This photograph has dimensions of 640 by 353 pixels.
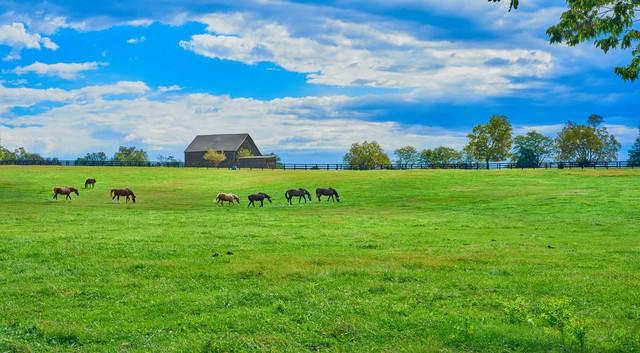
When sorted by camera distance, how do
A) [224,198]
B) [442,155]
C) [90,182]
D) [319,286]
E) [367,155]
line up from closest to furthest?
[319,286], [224,198], [90,182], [367,155], [442,155]

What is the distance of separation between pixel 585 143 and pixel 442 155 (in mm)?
54505

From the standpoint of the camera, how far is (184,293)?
42.4 feet

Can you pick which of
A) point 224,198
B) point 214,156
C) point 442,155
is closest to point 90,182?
point 224,198

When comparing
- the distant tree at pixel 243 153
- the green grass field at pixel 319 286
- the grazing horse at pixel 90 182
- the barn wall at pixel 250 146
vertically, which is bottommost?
the green grass field at pixel 319 286

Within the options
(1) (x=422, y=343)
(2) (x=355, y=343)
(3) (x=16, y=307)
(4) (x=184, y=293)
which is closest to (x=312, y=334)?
(2) (x=355, y=343)

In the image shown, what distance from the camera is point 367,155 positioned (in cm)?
15525

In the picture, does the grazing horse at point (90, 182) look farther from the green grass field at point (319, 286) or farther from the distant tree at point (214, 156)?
the distant tree at point (214, 156)

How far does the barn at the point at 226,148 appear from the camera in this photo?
155500 mm

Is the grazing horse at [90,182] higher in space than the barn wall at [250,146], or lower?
lower

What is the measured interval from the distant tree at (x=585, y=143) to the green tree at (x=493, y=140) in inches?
596

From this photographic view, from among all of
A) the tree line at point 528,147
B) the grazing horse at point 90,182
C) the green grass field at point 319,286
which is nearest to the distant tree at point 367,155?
the tree line at point 528,147

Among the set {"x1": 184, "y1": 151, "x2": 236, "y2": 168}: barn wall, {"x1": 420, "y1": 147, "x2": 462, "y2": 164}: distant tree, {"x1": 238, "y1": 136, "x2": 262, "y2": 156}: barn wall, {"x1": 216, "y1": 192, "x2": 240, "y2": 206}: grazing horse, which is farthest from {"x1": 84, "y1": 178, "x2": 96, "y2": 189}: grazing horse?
{"x1": 420, "y1": 147, "x2": 462, "y2": 164}: distant tree

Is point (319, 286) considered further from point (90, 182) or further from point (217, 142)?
point (217, 142)

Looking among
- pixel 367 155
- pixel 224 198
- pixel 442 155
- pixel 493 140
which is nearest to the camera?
pixel 224 198
